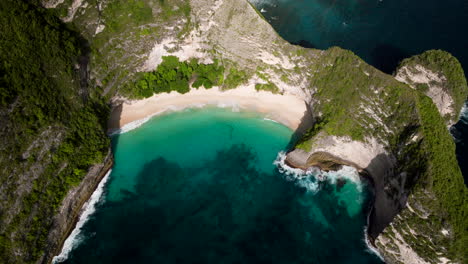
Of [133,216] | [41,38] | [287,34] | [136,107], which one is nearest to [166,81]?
[136,107]

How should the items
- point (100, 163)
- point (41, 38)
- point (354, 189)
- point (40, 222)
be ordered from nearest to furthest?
point (40, 222)
point (41, 38)
point (100, 163)
point (354, 189)

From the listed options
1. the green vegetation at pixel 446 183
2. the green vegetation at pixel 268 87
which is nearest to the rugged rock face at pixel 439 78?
the green vegetation at pixel 446 183

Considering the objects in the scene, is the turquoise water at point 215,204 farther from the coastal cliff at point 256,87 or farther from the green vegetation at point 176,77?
the green vegetation at point 176,77

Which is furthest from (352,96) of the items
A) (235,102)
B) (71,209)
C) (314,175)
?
(71,209)

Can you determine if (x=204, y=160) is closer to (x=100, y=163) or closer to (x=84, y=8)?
(x=100, y=163)

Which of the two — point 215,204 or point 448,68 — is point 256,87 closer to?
point 215,204
